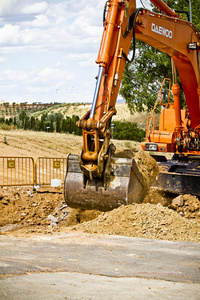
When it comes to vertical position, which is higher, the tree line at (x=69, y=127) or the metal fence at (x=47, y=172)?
the tree line at (x=69, y=127)

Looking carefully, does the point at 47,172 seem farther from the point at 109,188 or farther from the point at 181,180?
the point at 109,188

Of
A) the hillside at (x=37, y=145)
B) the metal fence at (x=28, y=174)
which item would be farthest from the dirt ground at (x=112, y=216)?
the hillside at (x=37, y=145)

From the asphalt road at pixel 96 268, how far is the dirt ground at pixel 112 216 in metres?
0.40

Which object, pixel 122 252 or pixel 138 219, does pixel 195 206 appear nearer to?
pixel 138 219

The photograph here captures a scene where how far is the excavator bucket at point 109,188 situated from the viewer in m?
7.83

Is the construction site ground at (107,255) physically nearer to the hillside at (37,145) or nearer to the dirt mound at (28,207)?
the dirt mound at (28,207)

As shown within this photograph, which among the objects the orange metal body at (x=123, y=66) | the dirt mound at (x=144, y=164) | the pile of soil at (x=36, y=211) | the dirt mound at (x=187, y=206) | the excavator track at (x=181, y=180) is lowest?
the pile of soil at (x=36, y=211)

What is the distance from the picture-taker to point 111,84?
314 inches

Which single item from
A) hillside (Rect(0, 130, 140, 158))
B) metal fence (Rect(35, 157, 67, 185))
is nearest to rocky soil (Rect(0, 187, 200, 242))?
metal fence (Rect(35, 157, 67, 185))

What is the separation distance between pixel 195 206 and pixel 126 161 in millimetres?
2821

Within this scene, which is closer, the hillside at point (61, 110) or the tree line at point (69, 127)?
Answer: the tree line at point (69, 127)

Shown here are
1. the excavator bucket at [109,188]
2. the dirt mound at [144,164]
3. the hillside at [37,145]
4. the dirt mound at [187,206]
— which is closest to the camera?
the excavator bucket at [109,188]

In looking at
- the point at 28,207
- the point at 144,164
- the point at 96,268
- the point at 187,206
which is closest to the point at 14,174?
the point at 28,207

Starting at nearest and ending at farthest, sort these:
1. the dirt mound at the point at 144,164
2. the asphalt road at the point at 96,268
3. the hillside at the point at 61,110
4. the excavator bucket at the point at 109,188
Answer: the asphalt road at the point at 96,268 < the excavator bucket at the point at 109,188 < the dirt mound at the point at 144,164 < the hillside at the point at 61,110
